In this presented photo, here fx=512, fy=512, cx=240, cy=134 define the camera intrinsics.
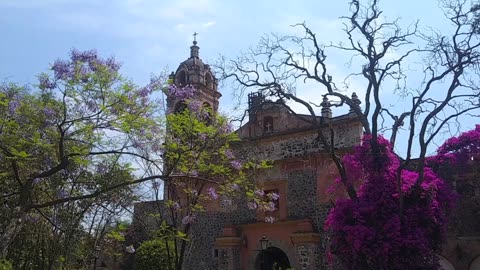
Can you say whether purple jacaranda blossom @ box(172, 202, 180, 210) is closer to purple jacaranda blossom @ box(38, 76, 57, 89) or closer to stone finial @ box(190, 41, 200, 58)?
purple jacaranda blossom @ box(38, 76, 57, 89)

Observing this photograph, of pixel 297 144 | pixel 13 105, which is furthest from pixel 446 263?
pixel 13 105

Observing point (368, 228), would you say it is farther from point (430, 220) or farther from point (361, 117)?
point (361, 117)

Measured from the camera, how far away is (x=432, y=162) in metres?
15.2

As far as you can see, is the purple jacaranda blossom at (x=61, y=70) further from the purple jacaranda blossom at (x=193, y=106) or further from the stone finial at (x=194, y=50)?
the stone finial at (x=194, y=50)

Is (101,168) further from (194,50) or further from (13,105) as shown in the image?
(194,50)

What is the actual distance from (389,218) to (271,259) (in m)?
8.22

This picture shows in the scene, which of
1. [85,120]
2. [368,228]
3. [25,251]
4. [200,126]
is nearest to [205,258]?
[25,251]

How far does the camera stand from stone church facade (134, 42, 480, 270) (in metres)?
18.4

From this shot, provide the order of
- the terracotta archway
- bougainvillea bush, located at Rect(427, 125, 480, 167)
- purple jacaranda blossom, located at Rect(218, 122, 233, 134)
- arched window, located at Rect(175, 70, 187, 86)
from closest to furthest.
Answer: purple jacaranda blossom, located at Rect(218, 122, 233, 134)
bougainvillea bush, located at Rect(427, 125, 480, 167)
the terracotta archway
arched window, located at Rect(175, 70, 187, 86)

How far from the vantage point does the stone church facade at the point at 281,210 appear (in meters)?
18.4

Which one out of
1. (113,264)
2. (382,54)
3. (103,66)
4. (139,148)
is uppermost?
(382,54)

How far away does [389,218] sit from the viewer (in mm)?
13062

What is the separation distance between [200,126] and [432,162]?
7946mm

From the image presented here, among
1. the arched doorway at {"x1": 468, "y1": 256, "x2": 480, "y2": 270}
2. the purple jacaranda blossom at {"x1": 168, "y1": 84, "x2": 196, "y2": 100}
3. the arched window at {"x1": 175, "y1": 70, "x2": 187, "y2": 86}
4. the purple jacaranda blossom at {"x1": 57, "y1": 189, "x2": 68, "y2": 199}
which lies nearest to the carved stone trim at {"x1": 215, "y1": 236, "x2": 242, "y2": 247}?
the purple jacaranda blossom at {"x1": 57, "y1": 189, "x2": 68, "y2": 199}
